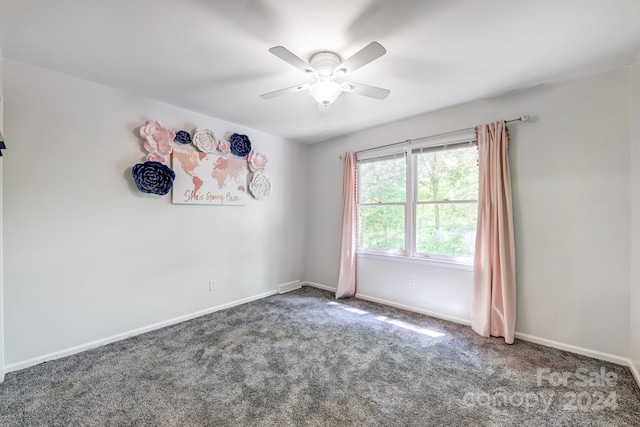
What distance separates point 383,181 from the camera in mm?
3600

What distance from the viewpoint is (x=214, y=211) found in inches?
126

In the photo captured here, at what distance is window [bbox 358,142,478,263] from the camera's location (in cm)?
291

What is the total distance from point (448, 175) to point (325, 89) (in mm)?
1878

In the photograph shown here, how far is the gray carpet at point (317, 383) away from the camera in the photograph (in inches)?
60.7

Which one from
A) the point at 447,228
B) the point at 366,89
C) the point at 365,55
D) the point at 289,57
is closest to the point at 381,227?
the point at 447,228

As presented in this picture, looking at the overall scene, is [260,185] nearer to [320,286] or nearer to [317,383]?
[320,286]

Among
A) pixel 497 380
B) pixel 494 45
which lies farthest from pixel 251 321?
pixel 494 45

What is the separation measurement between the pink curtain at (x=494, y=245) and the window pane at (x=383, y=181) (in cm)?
94

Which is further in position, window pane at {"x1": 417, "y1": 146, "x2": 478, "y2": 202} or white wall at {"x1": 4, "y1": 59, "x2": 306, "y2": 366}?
window pane at {"x1": 417, "y1": 146, "x2": 478, "y2": 202}

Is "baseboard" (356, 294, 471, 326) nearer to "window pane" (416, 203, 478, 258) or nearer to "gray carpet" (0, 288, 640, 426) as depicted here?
"gray carpet" (0, 288, 640, 426)

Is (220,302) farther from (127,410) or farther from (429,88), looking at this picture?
(429,88)

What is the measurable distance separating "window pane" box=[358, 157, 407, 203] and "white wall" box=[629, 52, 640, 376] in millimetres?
1888

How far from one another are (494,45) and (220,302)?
365cm

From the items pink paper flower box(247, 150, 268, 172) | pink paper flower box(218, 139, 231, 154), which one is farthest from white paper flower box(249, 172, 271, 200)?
pink paper flower box(218, 139, 231, 154)
